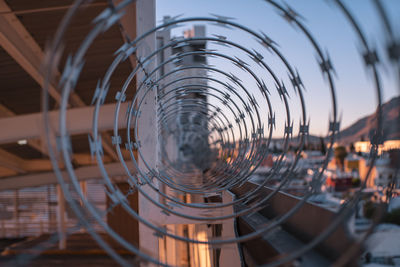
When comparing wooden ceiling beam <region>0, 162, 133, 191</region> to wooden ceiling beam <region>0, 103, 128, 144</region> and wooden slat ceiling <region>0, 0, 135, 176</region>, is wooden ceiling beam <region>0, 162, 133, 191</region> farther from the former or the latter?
wooden ceiling beam <region>0, 103, 128, 144</region>

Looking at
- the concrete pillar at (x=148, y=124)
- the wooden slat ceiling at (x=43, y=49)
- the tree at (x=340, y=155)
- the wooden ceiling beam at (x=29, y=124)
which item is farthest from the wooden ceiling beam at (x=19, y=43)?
the tree at (x=340, y=155)

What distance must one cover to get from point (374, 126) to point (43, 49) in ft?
18.6

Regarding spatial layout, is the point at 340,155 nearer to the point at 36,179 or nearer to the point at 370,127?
the point at 370,127

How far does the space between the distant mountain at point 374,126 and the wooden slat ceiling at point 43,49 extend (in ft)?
6.72

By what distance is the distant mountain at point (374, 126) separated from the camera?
121cm

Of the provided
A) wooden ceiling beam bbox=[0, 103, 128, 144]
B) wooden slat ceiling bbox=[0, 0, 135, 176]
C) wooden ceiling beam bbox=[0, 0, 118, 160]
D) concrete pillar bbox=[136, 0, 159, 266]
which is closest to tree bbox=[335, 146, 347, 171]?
concrete pillar bbox=[136, 0, 159, 266]

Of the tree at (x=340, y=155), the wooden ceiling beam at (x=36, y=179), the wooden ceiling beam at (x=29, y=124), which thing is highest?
the wooden ceiling beam at (x=29, y=124)

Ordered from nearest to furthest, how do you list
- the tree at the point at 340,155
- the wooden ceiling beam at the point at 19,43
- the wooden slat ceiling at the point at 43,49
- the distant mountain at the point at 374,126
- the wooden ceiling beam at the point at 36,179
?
the distant mountain at the point at 374,126 < the tree at the point at 340,155 < the wooden slat ceiling at the point at 43,49 < the wooden ceiling beam at the point at 19,43 < the wooden ceiling beam at the point at 36,179

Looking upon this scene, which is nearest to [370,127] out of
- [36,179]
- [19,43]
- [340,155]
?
[340,155]

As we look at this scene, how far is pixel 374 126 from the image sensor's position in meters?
1.49

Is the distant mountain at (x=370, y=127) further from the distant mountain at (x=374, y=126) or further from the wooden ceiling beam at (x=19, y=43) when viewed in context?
the wooden ceiling beam at (x=19, y=43)

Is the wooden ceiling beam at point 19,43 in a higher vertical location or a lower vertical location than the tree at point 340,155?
higher

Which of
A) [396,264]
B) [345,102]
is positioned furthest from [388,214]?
[345,102]

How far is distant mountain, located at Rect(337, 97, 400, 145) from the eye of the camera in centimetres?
121
